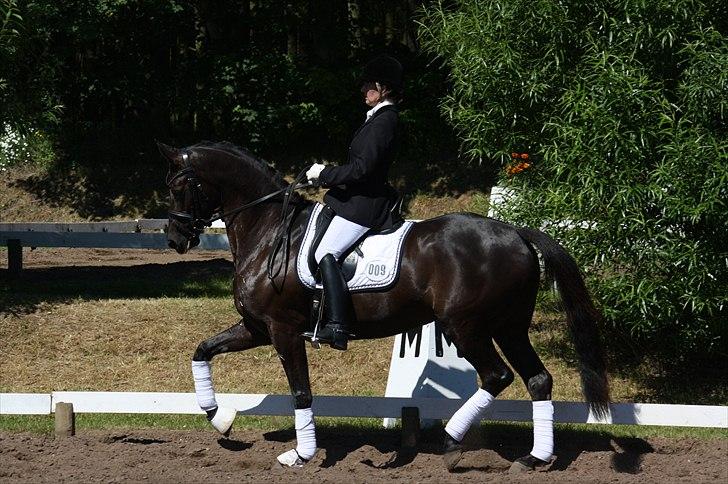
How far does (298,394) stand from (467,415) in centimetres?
124

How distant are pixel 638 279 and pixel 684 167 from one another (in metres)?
1.19

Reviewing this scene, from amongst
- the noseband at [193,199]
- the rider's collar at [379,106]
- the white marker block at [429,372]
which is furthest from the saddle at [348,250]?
the white marker block at [429,372]

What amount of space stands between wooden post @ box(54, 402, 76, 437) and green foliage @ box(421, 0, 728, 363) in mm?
4731

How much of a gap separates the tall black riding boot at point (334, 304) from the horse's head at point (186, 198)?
1.14 meters

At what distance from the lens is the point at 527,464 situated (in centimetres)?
752

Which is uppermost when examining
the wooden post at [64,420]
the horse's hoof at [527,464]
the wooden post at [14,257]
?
the horse's hoof at [527,464]

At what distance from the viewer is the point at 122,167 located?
87.5 feet

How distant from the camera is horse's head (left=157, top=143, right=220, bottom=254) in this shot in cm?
796

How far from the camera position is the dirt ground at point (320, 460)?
289 inches

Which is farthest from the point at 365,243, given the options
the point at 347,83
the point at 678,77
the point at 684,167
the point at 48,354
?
the point at 347,83

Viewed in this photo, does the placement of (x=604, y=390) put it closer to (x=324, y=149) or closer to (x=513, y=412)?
(x=513, y=412)

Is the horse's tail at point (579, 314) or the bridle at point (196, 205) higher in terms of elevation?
the bridle at point (196, 205)

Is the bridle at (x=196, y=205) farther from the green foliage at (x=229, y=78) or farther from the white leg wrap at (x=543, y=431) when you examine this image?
the green foliage at (x=229, y=78)

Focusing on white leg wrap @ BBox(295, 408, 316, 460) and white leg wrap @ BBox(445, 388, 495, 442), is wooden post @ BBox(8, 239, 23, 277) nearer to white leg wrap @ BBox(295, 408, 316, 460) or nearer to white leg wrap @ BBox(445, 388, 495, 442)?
white leg wrap @ BBox(295, 408, 316, 460)
